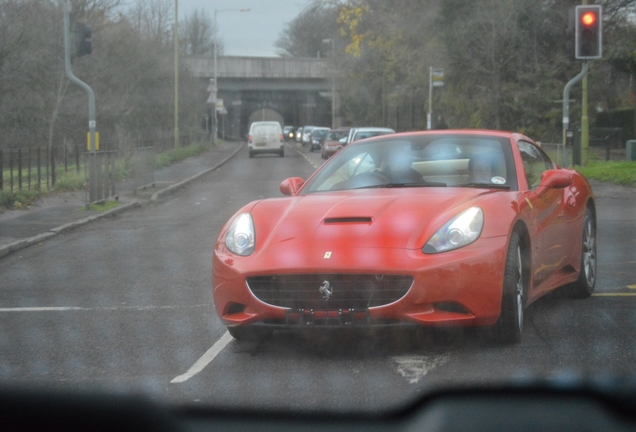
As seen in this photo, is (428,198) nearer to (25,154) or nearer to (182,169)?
(25,154)

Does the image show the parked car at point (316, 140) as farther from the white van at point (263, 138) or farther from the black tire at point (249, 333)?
the black tire at point (249, 333)

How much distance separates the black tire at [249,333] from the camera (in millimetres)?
6184

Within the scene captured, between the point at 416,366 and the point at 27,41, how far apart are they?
924 inches

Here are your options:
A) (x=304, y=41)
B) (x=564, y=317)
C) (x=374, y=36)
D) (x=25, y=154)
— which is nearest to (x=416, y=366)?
(x=564, y=317)

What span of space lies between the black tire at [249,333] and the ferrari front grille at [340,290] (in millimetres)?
411

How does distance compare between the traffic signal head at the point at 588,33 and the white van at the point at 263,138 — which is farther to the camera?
the white van at the point at 263,138

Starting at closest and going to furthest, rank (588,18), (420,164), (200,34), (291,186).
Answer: (420,164) < (291,186) < (588,18) < (200,34)

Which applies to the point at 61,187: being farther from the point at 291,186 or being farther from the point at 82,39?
the point at 291,186

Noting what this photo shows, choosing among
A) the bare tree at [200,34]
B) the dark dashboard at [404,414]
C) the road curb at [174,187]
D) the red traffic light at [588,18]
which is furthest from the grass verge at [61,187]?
the bare tree at [200,34]

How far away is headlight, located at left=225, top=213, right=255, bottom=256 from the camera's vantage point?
20.2 ft

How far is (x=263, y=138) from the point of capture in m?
50.4

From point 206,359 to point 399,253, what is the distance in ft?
4.65

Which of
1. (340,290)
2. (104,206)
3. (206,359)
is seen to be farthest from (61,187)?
(340,290)

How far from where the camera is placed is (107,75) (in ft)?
132
